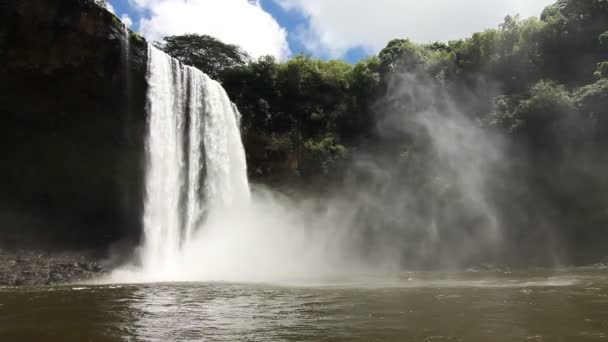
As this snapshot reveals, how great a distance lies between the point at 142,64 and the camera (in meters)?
20.9

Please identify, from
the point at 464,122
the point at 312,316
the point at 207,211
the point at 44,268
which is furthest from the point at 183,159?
the point at 464,122

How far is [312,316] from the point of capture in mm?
7113

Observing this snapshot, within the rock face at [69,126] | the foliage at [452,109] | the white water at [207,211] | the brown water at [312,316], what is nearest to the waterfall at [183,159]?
the white water at [207,211]

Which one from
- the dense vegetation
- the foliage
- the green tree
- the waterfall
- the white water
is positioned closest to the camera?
the white water

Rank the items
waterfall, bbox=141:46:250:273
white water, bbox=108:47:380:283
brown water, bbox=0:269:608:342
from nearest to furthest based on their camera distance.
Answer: brown water, bbox=0:269:608:342, white water, bbox=108:47:380:283, waterfall, bbox=141:46:250:273

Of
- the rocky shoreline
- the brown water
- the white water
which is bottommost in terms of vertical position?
the brown water

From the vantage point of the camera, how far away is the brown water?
5.68 m

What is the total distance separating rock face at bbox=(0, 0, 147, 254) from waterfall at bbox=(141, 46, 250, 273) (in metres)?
1.12

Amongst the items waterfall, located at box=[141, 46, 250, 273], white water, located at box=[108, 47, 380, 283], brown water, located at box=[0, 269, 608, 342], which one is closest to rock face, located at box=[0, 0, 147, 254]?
waterfall, located at box=[141, 46, 250, 273]

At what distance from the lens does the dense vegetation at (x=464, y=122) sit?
2455 centimetres

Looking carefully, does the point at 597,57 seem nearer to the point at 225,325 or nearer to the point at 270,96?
the point at 270,96

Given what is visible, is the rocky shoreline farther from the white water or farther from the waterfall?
the waterfall

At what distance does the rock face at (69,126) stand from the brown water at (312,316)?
39.0 ft

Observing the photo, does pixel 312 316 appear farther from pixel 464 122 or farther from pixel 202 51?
pixel 202 51
